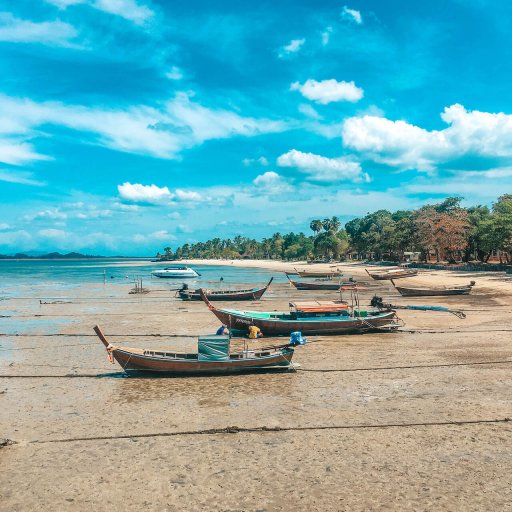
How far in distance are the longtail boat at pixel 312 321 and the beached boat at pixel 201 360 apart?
24.0 ft

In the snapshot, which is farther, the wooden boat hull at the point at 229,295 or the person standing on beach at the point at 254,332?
the wooden boat hull at the point at 229,295

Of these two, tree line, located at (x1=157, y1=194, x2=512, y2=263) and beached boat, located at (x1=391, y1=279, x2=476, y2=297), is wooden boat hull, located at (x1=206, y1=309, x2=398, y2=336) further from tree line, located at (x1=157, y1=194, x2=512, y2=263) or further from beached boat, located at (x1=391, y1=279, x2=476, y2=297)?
tree line, located at (x1=157, y1=194, x2=512, y2=263)

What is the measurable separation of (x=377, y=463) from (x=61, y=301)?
134 ft

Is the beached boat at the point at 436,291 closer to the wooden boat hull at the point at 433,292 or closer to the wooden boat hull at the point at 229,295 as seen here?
the wooden boat hull at the point at 433,292

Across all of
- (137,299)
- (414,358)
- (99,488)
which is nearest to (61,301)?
(137,299)

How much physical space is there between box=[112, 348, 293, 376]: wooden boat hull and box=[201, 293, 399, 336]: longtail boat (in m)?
7.40

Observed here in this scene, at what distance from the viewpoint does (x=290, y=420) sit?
12172mm

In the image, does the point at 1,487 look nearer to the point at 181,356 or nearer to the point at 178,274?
the point at 181,356

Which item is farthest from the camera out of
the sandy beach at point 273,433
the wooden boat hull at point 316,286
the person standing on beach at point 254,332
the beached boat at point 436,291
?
the wooden boat hull at point 316,286

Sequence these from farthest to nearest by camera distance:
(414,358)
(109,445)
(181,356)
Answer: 1. (414,358)
2. (181,356)
3. (109,445)

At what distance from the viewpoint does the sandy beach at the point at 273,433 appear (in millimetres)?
8539

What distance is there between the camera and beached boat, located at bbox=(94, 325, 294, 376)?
16.3 meters

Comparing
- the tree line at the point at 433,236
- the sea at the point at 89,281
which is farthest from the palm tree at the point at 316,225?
the sea at the point at 89,281

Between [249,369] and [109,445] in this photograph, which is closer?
[109,445]
